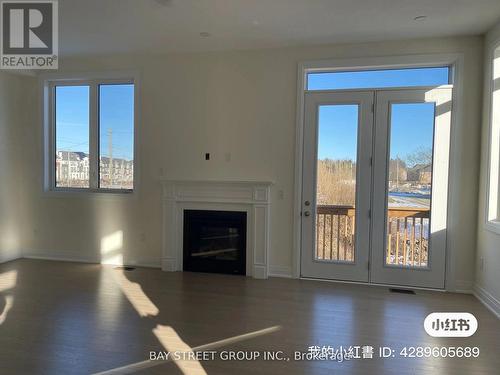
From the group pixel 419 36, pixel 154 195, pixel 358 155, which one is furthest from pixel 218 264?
pixel 419 36

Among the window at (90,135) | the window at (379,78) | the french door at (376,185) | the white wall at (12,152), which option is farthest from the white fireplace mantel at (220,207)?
the white wall at (12,152)

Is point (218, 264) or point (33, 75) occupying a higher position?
point (33, 75)

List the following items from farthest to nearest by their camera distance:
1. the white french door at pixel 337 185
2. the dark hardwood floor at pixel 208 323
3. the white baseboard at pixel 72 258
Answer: the white baseboard at pixel 72 258 < the white french door at pixel 337 185 < the dark hardwood floor at pixel 208 323

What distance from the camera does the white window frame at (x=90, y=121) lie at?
189 inches

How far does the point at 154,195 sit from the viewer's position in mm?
4750

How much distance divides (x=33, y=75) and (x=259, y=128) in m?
3.61

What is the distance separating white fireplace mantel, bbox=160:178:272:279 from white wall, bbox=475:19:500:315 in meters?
2.41

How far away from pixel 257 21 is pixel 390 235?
9.62 ft

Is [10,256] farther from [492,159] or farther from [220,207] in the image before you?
[492,159]

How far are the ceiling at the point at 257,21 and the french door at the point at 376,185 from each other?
705mm

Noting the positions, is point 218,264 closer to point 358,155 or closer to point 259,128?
point 259,128

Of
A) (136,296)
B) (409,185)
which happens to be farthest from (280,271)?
(409,185)

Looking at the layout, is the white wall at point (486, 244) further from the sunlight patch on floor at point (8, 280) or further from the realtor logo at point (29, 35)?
the sunlight patch on floor at point (8, 280)

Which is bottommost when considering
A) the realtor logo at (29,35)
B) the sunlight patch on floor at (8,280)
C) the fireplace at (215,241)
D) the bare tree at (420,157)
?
the sunlight patch on floor at (8,280)
